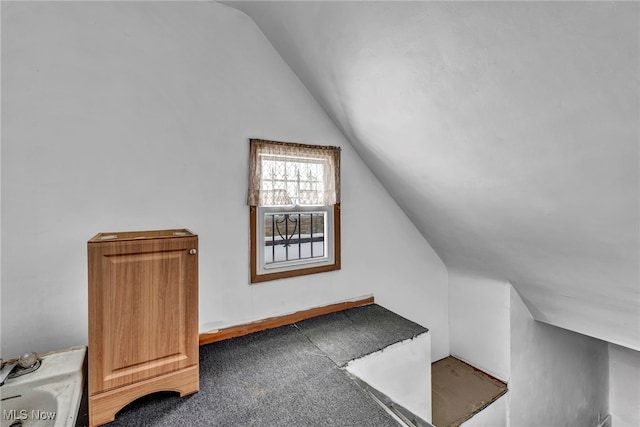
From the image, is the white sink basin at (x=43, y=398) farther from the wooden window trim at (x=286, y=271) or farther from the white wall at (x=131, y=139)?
the wooden window trim at (x=286, y=271)

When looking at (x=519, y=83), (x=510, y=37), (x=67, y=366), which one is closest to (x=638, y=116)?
(x=519, y=83)

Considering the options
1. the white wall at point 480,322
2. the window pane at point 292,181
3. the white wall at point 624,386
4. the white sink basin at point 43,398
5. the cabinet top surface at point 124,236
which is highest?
the window pane at point 292,181

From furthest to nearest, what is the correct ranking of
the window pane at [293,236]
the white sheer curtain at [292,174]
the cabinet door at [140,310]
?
the window pane at [293,236] → the white sheer curtain at [292,174] → the cabinet door at [140,310]

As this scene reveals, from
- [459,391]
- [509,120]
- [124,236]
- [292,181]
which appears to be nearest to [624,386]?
[459,391]

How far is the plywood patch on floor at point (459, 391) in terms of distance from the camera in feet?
7.23

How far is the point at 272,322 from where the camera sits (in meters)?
2.07

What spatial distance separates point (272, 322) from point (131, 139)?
4.86 ft

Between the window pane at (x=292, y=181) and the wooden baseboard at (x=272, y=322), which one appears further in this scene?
the window pane at (x=292, y=181)

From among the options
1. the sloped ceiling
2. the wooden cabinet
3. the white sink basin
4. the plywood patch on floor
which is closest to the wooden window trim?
the sloped ceiling

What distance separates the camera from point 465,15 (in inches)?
43.1

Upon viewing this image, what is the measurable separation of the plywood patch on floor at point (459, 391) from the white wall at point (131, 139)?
1.21 metres

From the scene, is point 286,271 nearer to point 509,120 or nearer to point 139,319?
point 139,319

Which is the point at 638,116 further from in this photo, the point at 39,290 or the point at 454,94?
the point at 39,290

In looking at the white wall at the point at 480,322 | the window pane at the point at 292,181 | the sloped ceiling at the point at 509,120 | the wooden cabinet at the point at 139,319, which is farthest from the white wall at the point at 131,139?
the white wall at the point at 480,322
